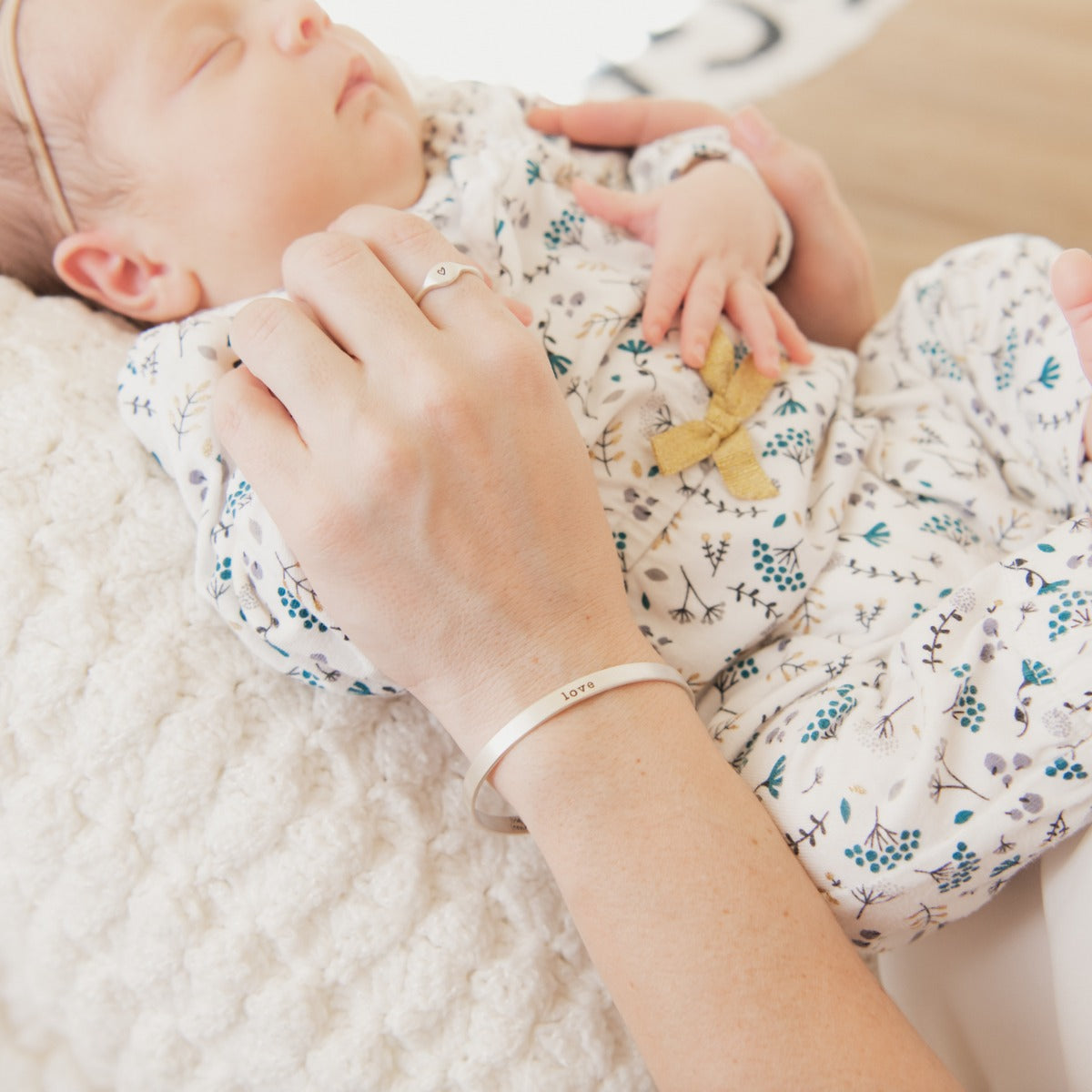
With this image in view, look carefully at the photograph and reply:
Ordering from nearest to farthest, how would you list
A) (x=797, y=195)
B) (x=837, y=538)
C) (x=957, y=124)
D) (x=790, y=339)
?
(x=837, y=538)
(x=790, y=339)
(x=797, y=195)
(x=957, y=124)

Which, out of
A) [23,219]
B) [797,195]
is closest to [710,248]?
[797,195]

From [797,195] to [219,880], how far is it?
0.98 metres

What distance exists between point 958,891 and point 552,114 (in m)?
0.99

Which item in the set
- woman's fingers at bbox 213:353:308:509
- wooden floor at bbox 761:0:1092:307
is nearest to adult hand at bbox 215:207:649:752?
woman's fingers at bbox 213:353:308:509

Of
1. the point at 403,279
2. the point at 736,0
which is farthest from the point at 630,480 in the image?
the point at 736,0

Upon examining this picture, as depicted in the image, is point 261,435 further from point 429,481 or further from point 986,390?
point 986,390

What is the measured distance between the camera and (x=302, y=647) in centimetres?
73

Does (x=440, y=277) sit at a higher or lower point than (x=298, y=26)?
lower

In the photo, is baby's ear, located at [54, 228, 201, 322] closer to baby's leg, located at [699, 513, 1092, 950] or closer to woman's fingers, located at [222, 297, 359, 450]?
woman's fingers, located at [222, 297, 359, 450]

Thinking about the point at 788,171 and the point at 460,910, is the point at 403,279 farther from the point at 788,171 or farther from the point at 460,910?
the point at 788,171

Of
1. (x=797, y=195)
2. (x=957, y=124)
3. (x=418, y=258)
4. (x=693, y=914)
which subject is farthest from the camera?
(x=957, y=124)

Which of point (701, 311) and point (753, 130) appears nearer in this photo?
point (701, 311)

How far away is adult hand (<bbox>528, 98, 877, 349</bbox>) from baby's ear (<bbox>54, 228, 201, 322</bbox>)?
0.50 m

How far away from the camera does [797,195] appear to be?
44.6 inches
